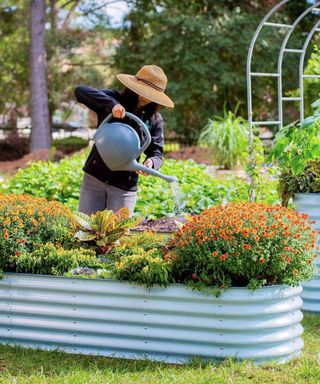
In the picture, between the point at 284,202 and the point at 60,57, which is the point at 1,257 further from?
the point at 60,57

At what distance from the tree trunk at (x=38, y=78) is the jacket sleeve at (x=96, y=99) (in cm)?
1396

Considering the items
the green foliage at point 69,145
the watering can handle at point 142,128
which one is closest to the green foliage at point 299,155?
the watering can handle at point 142,128

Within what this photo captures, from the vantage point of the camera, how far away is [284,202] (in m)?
5.18

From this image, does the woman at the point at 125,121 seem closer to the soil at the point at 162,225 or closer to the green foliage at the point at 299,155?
the soil at the point at 162,225

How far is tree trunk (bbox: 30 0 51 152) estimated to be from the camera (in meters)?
18.4

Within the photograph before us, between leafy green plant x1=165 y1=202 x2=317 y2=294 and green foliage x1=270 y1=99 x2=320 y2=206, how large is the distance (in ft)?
2.78

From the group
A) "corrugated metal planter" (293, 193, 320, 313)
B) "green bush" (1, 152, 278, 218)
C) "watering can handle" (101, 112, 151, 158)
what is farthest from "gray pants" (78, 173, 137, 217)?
"green bush" (1, 152, 278, 218)

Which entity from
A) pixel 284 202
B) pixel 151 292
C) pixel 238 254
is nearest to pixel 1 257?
pixel 151 292

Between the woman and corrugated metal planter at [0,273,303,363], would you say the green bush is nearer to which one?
the woman

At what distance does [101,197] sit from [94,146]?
1.09 ft

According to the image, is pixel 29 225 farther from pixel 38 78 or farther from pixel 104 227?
pixel 38 78

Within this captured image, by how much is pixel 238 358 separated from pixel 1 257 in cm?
136

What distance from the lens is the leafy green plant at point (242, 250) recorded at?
141 inches

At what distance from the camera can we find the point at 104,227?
14.1ft
